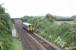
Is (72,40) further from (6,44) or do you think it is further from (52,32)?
(52,32)

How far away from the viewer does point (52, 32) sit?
1064 inches

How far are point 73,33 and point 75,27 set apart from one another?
0.62 metres

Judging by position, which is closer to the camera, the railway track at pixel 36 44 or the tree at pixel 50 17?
the railway track at pixel 36 44

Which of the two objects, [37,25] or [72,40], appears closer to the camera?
[72,40]

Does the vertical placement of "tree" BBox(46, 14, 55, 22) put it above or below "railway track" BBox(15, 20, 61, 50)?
below

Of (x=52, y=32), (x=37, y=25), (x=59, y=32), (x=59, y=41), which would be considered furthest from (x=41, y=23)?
(x=59, y=41)

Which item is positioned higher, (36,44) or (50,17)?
(36,44)

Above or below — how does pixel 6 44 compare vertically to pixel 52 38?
above

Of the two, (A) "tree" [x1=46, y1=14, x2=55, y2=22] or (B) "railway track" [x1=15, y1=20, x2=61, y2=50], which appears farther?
(A) "tree" [x1=46, y1=14, x2=55, y2=22]

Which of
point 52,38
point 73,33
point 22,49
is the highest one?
point 73,33

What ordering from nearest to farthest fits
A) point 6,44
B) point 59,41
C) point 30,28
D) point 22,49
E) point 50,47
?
point 6,44 < point 50,47 < point 59,41 < point 22,49 < point 30,28

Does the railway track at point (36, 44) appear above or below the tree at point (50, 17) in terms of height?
above

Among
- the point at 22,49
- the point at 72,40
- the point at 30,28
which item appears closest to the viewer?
the point at 72,40

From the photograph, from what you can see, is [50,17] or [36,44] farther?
[50,17]
